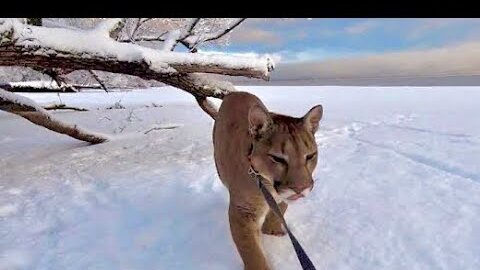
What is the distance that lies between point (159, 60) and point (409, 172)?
2.44 m

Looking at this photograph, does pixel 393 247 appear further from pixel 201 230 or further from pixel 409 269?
pixel 201 230

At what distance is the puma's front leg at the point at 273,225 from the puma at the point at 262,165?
0.11m

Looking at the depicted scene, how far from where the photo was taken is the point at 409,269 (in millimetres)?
2170

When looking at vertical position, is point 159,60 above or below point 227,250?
above

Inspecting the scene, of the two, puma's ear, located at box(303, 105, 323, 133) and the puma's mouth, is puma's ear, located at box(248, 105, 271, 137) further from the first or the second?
the puma's mouth

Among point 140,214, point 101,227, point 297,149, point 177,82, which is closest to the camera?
point 297,149

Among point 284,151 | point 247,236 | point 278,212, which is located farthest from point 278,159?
point 247,236

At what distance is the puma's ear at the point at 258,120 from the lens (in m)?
2.21

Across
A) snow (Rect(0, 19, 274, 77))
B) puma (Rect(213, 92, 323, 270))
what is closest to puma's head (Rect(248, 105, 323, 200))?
puma (Rect(213, 92, 323, 270))

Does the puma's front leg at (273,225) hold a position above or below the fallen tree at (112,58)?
below

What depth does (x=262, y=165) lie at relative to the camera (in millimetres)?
2158

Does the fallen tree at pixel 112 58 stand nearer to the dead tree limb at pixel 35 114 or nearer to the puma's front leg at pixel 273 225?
the dead tree limb at pixel 35 114

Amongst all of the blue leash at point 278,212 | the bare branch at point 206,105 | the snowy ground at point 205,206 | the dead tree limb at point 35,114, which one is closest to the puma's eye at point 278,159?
the blue leash at point 278,212
